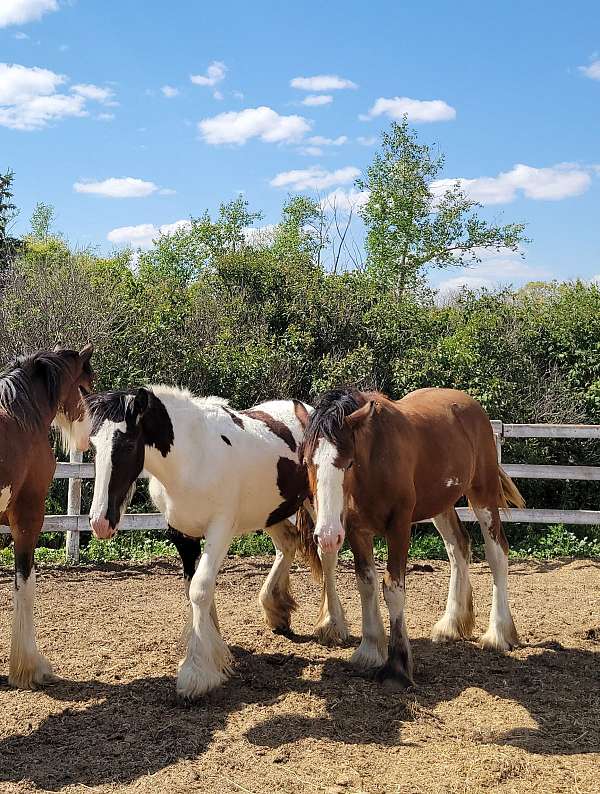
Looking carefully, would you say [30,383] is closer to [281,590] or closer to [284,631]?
[281,590]

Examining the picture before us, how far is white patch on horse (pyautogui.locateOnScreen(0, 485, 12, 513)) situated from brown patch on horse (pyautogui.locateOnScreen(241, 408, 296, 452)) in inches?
70.8

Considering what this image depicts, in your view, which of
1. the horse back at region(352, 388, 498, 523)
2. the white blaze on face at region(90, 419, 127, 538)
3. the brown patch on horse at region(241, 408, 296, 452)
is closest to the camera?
the white blaze on face at region(90, 419, 127, 538)

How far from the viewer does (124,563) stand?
850 centimetres

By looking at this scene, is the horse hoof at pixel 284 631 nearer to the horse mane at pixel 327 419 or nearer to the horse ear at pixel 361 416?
the horse mane at pixel 327 419

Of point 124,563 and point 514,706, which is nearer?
point 514,706

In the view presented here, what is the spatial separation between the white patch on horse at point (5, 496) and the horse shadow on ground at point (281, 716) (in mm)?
1241

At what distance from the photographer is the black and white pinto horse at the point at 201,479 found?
14.5ft

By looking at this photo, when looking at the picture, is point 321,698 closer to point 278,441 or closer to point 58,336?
point 278,441

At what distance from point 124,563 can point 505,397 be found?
20.1 ft

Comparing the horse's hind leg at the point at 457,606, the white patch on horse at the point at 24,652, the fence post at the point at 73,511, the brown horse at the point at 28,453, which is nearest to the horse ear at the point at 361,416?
the horse's hind leg at the point at 457,606

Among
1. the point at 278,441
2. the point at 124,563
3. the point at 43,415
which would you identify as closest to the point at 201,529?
the point at 278,441

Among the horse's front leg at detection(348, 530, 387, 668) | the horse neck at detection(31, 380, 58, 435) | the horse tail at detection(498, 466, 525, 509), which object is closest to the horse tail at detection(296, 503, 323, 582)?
the horse's front leg at detection(348, 530, 387, 668)

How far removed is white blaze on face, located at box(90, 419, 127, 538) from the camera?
4227 mm

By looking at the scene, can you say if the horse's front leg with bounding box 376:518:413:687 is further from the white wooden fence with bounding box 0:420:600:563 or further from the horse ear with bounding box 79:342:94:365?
the white wooden fence with bounding box 0:420:600:563
